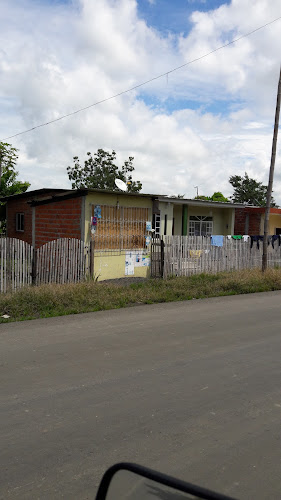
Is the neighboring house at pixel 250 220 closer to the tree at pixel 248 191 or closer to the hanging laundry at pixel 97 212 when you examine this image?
the hanging laundry at pixel 97 212

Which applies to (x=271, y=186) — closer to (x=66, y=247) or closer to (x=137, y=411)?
(x=66, y=247)

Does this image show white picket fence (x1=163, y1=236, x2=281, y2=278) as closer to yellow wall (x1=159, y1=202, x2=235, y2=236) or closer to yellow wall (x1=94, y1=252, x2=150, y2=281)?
yellow wall (x1=94, y1=252, x2=150, y2=281)

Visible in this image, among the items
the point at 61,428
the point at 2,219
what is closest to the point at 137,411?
the point at 61,428

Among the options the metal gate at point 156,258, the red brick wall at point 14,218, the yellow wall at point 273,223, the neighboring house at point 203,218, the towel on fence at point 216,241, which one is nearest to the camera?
the metal gate at point 156,258

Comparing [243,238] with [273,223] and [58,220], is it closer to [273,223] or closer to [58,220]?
[58,220]

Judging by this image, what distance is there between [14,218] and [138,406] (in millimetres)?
16143

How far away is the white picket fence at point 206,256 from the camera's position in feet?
48.2

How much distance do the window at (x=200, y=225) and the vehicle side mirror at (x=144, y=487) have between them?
20112mm

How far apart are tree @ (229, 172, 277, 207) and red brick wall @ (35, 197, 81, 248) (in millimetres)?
46032

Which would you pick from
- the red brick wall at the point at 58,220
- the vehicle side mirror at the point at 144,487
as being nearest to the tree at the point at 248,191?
the red brick wall at the point at 58,220

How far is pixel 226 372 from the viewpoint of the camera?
5.62 meters

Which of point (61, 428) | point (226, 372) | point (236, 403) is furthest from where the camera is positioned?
point (226, 372)

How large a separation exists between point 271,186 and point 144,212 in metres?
4.57

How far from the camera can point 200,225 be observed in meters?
23.4
